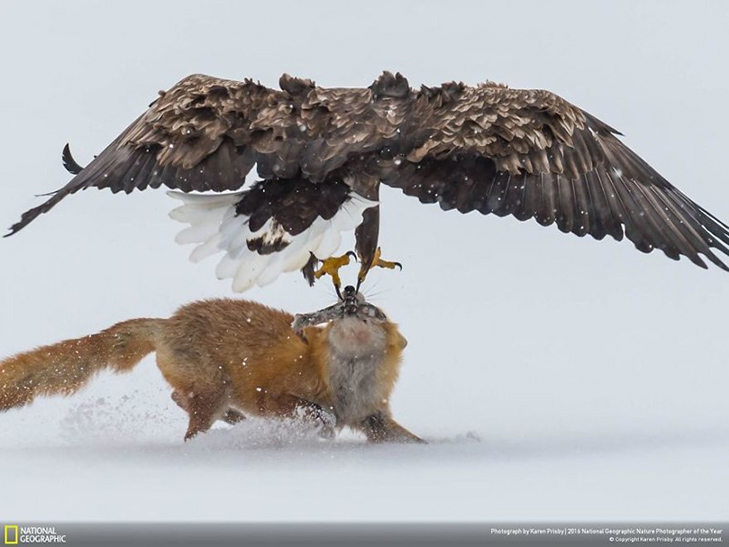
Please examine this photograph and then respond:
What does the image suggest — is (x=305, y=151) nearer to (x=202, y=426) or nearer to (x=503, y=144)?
(x=503, y=144)

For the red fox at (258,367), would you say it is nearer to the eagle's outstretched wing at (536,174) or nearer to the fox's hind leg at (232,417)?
the fox's hind leg at (232,417)

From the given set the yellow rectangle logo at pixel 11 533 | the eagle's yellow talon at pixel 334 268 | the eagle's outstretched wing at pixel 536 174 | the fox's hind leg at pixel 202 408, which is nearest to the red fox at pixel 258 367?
the fox's hind leg at pixel 202 408

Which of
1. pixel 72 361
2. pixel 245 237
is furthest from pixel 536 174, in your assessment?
pixel 72 361

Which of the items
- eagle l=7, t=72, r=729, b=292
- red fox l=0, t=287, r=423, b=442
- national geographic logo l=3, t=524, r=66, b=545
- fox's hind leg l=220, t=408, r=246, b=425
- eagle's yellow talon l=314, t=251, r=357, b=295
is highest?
eagle l=7, t=72, r=729, b=292

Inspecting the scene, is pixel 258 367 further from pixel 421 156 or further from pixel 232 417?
pixel 421 156

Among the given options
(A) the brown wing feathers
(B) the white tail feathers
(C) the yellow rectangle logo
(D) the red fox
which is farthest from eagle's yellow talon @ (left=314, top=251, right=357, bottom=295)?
(C) the yellow rectangle logo

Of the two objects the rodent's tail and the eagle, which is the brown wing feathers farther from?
the rodent's tail

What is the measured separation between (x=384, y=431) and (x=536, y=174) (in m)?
1.77

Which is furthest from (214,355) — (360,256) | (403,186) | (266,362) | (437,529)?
(437,529)

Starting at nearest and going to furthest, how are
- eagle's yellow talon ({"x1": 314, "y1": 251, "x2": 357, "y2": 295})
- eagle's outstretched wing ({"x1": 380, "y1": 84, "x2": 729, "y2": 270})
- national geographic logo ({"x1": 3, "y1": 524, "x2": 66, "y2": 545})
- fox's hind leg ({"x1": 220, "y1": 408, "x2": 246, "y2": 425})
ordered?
national geographic logo ({"x1": 3, "y1": 524, "x2": 66, "y2": 545}), eagle's outstretched wing ({"x1": 380, "y1": 84, "x2": 729, "y2": 270}), eagle's yellow talon ({"x1": 314, "y1": 251, "x2": 357, "y2": 295}), fox's hind leg ({"x1": 220, "y1": 408, "x2": 246, "y2": 425})

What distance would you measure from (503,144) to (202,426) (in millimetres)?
2340

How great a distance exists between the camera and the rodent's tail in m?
8.52

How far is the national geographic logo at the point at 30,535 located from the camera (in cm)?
590

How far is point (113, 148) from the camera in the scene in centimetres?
866
